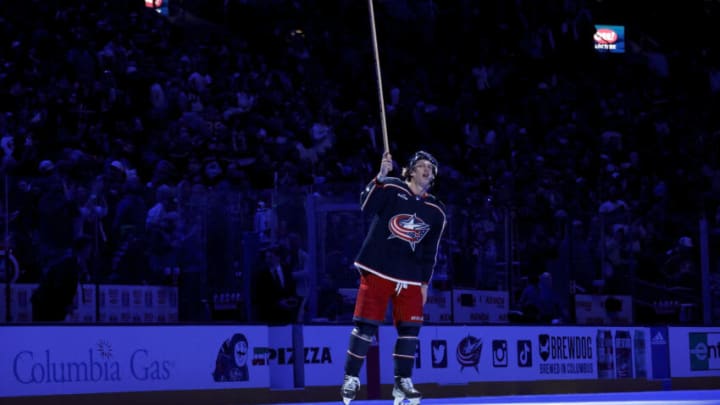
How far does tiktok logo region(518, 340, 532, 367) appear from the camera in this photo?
15.4m

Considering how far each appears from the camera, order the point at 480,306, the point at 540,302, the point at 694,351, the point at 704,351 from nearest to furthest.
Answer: the point at 480,306
the point at 540,302
the point at 694,351
the point at 704,351

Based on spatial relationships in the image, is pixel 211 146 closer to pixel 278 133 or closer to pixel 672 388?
pixel 278 133

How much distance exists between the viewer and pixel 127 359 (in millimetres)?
12430

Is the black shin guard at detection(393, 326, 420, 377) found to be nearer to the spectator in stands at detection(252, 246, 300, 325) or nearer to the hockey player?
the hockey player

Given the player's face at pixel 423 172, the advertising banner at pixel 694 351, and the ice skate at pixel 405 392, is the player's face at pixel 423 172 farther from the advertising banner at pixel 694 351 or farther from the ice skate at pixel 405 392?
the advertising banner at pixel 694 351

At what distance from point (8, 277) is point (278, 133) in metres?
8.00

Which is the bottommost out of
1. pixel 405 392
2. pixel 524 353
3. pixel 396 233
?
pixel 524 353

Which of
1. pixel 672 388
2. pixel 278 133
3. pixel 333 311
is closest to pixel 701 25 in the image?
pixel 278 133

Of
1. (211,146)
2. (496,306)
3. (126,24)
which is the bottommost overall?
(496,306)

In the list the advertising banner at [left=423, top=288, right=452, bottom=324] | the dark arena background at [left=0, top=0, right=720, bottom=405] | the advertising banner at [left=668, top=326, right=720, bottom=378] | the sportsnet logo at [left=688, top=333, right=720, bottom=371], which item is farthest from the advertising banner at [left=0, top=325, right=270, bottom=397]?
the sportsnet logo at [left=688, top=333, right=720, bottom=371]

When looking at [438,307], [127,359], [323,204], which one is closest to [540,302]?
[438,307]

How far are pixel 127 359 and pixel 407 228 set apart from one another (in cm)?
382

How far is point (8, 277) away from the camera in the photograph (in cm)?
1270

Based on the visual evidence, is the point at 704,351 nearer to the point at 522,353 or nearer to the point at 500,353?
the point at 522,353
